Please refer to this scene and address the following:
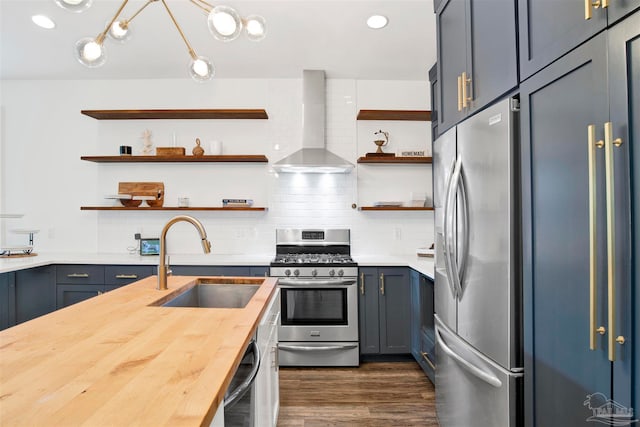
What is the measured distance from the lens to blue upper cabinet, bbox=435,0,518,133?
4.55 feet

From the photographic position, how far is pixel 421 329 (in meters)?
2.81

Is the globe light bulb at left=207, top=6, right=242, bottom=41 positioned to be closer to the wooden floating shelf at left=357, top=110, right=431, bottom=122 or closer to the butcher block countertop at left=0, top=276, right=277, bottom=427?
the butcher block countertop at left=0, top=276, right=277, bottom=427

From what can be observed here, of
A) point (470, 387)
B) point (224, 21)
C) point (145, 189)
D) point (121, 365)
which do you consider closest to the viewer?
point (121, 365)

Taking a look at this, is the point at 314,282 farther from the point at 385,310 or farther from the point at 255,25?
the point at 255,25

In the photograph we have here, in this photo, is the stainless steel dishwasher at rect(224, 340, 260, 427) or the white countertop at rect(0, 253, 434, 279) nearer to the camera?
the stainless steel dishwasher at rect(224, 340, 260, 427)

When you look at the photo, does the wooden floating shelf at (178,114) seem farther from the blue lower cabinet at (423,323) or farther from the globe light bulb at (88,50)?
the blue lower cabinet at (423,323)

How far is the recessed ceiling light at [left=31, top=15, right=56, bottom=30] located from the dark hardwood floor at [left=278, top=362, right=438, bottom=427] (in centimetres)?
338

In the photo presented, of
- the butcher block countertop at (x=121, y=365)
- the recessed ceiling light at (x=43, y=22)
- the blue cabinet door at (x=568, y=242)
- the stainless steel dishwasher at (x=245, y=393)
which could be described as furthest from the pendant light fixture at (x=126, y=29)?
the recessed ceiling light at (x=43, y=22)

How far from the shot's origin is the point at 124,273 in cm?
313

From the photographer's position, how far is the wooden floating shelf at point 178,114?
11.3 ft

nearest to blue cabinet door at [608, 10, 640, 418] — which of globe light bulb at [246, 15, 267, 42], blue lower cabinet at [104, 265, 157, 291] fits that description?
globe light bulb at [246, 15, 267, 42]

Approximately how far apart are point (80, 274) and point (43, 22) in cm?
212

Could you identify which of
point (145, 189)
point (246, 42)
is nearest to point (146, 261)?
point (145, 189)

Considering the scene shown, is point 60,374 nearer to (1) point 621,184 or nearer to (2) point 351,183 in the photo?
(1) point 621,184
